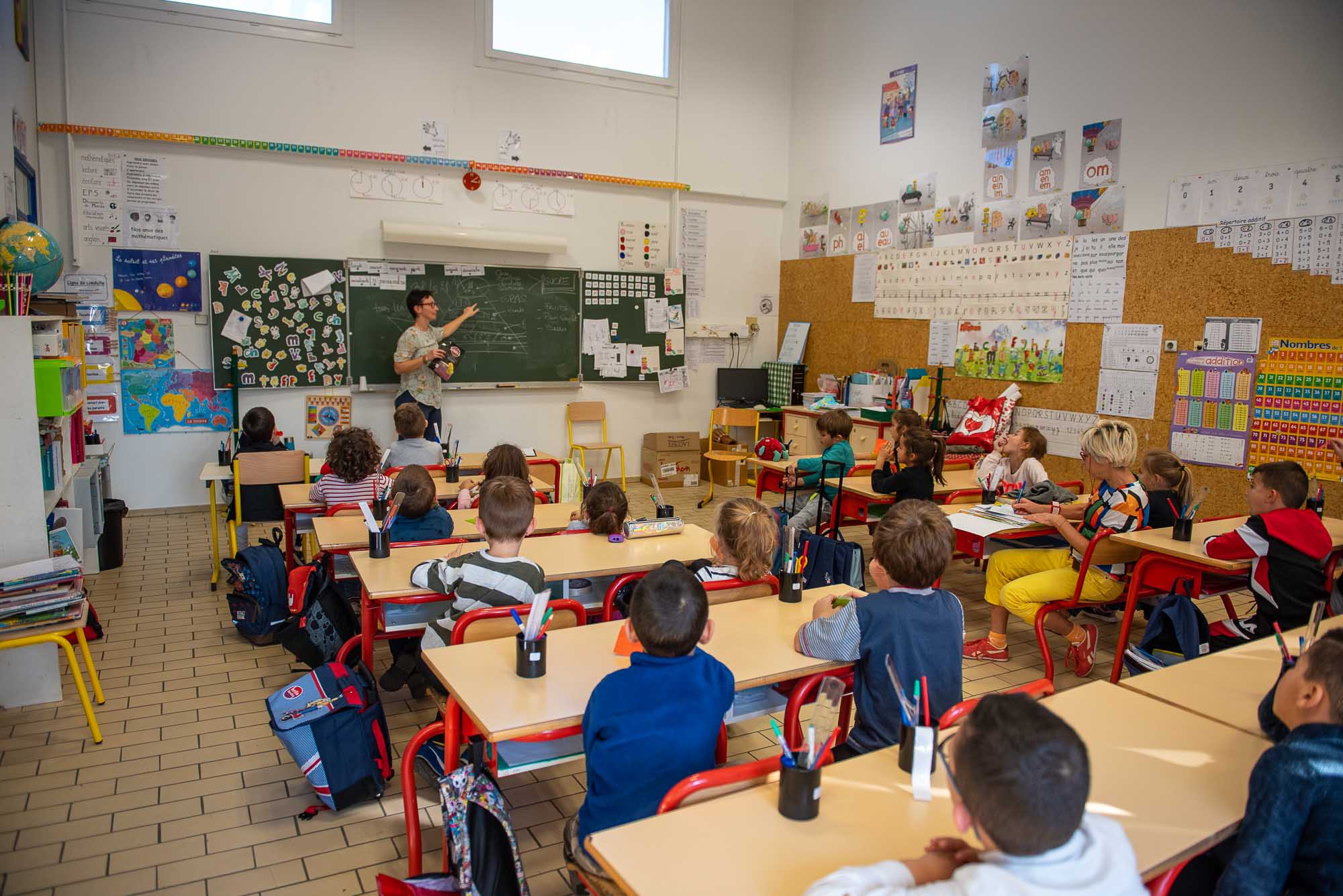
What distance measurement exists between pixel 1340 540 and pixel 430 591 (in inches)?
138

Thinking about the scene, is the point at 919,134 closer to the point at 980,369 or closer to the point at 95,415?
the point at 980,369

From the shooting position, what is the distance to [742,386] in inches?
333

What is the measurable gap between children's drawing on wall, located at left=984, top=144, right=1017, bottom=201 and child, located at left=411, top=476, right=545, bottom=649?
197 inches

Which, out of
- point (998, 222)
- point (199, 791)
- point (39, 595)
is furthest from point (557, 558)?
point (998, 222)

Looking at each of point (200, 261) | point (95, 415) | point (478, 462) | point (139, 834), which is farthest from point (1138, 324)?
point (95, 415)

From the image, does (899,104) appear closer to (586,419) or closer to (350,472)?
(586,419)

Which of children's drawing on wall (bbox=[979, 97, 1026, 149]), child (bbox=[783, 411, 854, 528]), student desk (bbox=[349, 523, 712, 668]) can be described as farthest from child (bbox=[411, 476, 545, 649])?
children's drawing on wall (bbox=[979, 97, 1026, 149])

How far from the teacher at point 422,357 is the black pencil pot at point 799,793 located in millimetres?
5470

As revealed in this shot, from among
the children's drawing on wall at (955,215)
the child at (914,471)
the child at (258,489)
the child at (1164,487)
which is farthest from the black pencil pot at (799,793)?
the children's drawing on wall at (955,215)

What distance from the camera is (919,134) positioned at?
6973 mm

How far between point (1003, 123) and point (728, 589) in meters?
4.99

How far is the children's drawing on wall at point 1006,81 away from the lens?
20.0 ft

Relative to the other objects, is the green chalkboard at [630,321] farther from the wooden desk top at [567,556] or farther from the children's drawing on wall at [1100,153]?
the wooden desk top at [567,556]

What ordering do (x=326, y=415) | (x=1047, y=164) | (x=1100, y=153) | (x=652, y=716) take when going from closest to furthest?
(x=652, y=716)
(x=1100, y=153)
(x=1047, y=164)
(x=326, y=415)
